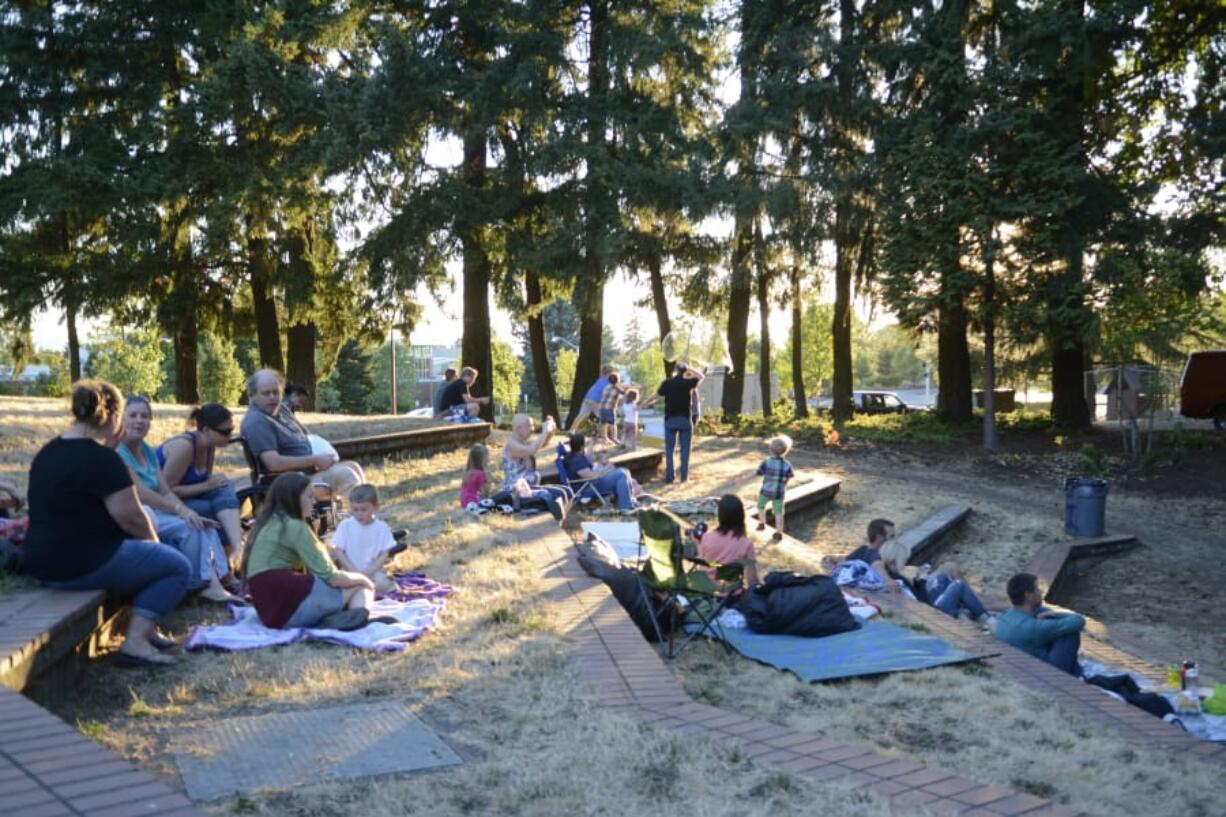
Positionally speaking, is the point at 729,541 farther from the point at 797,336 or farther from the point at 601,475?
the point at 797,336

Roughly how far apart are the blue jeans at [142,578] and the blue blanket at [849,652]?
3.42 m

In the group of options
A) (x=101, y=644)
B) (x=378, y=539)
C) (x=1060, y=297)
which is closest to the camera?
(x=101, y=644)

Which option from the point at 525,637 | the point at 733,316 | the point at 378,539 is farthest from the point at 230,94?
the point at 525,637

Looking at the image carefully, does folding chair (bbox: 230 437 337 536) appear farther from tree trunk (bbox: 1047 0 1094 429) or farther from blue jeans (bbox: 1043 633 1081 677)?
tree trunk (bbox: 1047 0 1094 429)

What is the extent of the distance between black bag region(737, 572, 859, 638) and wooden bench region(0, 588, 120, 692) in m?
4.09

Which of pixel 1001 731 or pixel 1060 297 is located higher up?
pixel 1060 297

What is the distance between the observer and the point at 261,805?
145 inches

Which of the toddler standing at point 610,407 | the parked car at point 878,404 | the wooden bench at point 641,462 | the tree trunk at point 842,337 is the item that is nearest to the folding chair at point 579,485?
the wooden bench at point 641,462

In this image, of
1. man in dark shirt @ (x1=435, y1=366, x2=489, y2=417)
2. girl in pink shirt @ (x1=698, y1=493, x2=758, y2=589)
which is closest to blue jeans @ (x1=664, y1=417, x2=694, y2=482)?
man in dark shirt @ (x1=435, y1=366, x2=489, y2=417)

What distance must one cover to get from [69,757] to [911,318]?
20115mm

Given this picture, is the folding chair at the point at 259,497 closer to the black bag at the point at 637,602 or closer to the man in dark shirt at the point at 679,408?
the black bag at the point at 637,602

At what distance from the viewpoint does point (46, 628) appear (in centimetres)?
474

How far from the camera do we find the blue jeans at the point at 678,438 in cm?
1459

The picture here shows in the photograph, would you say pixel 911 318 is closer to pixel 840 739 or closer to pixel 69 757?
pixel 840 739
